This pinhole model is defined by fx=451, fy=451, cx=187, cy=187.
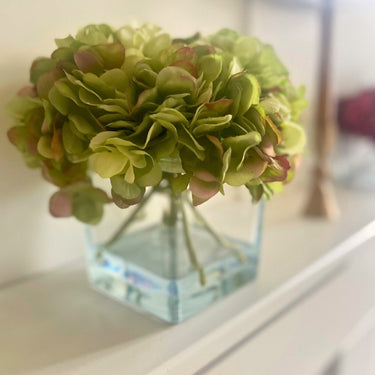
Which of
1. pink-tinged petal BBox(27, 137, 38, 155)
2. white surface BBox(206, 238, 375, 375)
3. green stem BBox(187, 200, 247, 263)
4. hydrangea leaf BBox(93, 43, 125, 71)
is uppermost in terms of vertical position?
hydrangea leaf BBox(93, 43, 125, 71)

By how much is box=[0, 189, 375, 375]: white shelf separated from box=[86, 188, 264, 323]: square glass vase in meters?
0.02

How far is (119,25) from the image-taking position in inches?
23.8

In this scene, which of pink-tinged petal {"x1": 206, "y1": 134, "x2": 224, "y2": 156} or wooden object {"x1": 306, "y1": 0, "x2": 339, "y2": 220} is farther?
wooden object {"x1": 306, "y1": 0, "x2": 339, "y2": 220}

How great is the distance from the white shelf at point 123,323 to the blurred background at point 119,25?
0.05m

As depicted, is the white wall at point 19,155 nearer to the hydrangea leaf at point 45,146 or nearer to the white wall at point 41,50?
the white wall at point 41,50

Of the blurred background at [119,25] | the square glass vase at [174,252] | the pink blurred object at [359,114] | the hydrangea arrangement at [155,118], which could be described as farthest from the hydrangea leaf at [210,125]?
the pink blurred object at [359,114]

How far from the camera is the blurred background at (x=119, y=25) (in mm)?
520

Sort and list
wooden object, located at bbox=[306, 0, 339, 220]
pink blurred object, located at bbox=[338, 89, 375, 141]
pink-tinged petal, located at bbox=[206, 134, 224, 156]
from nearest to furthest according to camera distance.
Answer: pink-tinged petal, located at bbox=[206, 134, 224, 156], wooden object, located at bbox=[306, 0, 339, 220], pink blurred object, located at bbox=[338, 89, 375, 141]

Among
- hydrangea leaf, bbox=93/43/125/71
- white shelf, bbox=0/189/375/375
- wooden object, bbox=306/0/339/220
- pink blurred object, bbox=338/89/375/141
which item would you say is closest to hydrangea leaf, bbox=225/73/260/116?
hydrangea leaf, bbox=93/43/125/71

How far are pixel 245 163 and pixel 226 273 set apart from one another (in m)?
0.21

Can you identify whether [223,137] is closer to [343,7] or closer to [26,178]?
[26,178]

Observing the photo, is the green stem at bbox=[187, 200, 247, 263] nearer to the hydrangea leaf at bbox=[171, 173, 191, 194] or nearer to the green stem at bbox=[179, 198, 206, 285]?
the green stem at bbox=[179, 198, 206, 285]

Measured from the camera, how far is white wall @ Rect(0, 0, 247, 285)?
510 mm

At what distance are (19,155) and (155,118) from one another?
25 cm
